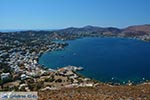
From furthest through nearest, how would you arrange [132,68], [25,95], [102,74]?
1. [132,68]
2. [102,74]
3. [25,95]

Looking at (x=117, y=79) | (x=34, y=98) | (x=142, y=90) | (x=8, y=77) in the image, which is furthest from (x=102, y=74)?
(x=34, y=98)

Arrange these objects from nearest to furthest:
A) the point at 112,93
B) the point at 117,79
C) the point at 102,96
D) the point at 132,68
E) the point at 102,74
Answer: the point at 102,96, the point at 112,93, the point at 117,79, the point at 102,74, the point at 132,68

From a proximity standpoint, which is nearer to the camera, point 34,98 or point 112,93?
point 34,98

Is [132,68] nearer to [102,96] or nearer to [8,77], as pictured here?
[8,77]

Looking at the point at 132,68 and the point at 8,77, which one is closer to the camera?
the point at 8,77

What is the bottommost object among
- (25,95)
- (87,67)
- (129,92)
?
(87,67)

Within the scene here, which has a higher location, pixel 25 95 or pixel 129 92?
pixel 25 95

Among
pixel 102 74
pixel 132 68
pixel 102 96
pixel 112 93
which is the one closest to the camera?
pixel 102 96

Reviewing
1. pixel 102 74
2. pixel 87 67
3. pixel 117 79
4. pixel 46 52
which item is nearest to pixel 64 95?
pixel 117 79

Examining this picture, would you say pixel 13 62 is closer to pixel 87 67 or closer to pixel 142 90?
pixel 87 67
